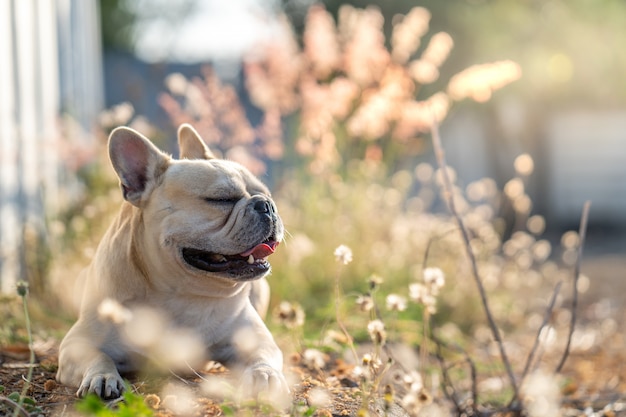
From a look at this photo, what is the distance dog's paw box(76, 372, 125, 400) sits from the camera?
258 centimetres

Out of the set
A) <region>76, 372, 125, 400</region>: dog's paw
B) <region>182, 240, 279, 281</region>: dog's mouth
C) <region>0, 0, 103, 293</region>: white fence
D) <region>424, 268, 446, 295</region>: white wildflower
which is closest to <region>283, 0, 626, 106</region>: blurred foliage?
<region>0, 0, 103, 293</region>: white fence

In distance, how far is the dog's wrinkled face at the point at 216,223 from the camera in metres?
2.84

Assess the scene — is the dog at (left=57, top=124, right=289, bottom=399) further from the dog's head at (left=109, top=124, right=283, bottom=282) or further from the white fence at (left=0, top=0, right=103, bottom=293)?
the white fence at (left=0, top=0, right=103, bottom=293)

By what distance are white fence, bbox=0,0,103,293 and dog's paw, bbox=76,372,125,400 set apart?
5.91ft

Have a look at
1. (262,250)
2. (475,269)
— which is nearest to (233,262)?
(262,250)

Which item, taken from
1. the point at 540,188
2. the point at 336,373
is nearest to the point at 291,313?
the point at 336,373

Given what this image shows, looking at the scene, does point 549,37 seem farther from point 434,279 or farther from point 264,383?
point 264,383

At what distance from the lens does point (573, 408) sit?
402 centimetres

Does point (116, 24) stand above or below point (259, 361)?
above

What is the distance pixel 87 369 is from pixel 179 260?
1.48 ft

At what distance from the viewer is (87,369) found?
2730 mm

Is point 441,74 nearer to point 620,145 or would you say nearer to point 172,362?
point 620,145

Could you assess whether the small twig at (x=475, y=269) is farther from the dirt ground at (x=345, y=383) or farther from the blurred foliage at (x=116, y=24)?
the blurred foliage at (x=116, y=24)

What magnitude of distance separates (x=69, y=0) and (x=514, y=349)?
285 inches
